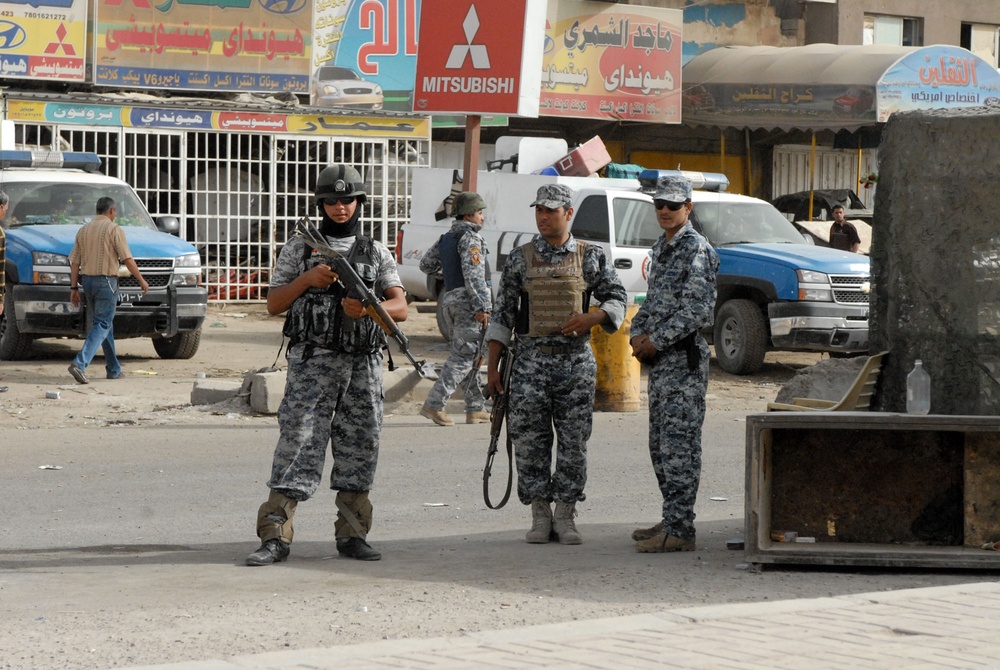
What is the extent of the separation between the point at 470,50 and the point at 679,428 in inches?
275

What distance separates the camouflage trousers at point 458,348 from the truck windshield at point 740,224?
5012 millimetres

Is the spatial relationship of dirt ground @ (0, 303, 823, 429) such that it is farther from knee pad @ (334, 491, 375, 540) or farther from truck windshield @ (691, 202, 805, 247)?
knee pad @ (334, 491, 375, 540)

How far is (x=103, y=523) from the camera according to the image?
791 centimetres

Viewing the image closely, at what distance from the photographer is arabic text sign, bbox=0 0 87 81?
785 inches

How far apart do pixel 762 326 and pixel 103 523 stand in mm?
9003

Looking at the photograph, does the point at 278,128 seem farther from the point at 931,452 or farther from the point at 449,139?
the point at 931,452

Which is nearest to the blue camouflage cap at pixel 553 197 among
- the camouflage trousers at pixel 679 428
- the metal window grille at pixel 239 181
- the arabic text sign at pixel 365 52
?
the camouflage trousers at pixel 679 428

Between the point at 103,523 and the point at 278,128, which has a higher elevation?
the point at 278,128

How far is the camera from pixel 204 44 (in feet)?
71.6

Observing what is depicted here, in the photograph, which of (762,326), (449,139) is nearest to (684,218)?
(762,326)

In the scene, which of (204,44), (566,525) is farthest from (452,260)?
(204,44)

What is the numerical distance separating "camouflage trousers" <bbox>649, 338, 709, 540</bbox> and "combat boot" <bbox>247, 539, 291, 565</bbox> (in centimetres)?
182

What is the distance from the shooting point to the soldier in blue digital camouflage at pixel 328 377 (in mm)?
6594

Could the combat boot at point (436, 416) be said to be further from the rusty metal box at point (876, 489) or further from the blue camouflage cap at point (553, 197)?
the rusty metal box at point (876, 489)
